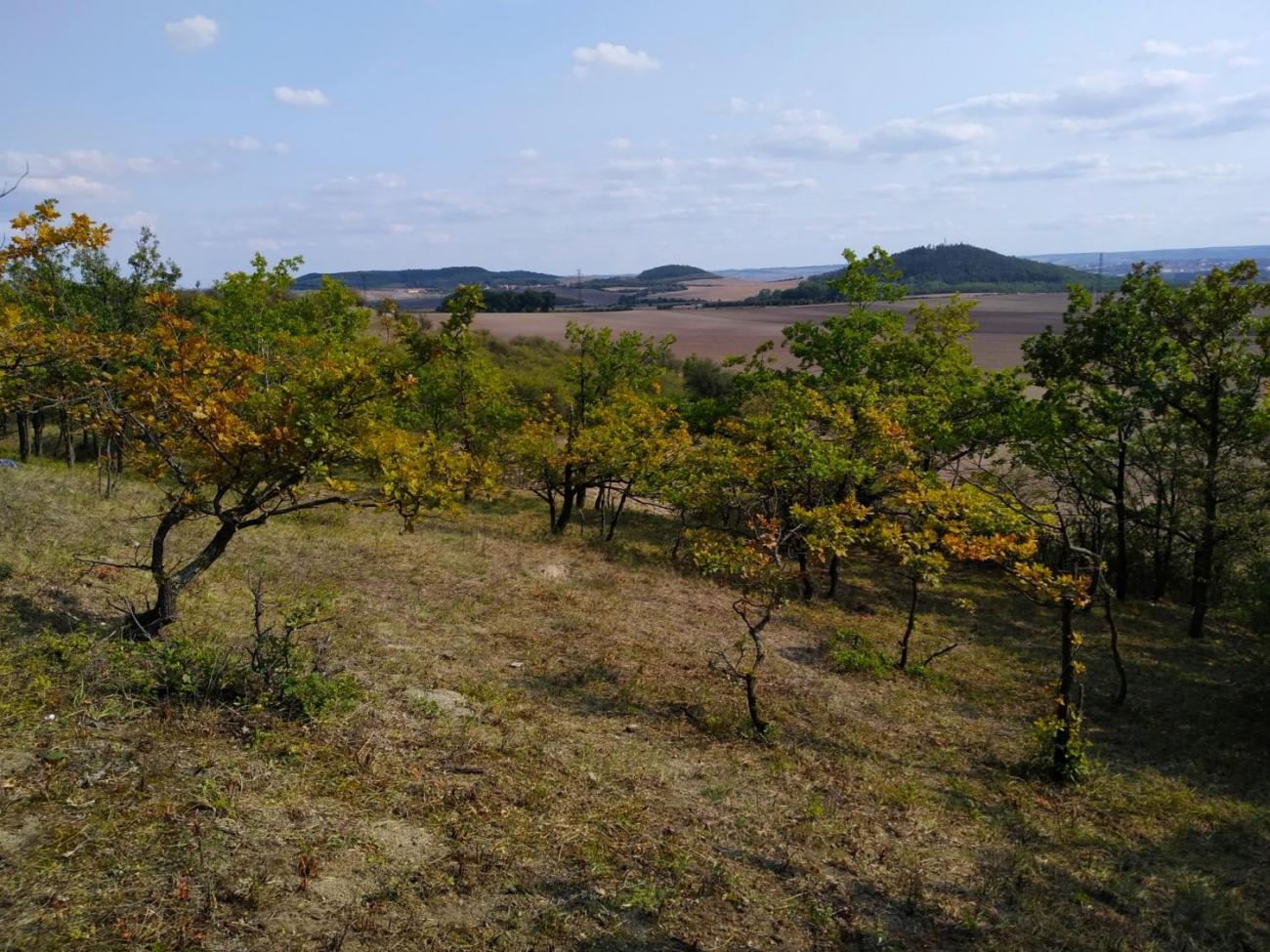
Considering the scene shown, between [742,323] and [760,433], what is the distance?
73515 mm

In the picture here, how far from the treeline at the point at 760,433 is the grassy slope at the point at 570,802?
3.80 ft

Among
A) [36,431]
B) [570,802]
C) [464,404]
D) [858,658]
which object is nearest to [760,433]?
[858,658]

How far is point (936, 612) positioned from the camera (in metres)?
19.3

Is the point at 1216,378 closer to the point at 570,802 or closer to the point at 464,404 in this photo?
the point at 570,802

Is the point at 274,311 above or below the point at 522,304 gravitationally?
below

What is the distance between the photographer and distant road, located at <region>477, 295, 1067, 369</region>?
6725 cm

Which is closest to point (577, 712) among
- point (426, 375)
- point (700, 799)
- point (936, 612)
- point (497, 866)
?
point (700, 799)

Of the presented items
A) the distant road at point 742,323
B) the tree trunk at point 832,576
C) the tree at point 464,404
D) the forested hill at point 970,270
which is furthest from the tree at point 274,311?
the forested hill at point 970,270

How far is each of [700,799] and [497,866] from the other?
2.67 meters

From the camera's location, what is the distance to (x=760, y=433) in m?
19.0

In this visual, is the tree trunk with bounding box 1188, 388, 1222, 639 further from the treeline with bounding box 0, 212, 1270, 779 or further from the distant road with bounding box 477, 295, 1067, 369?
the distant road with bounding box 477, 295, 1067, 369

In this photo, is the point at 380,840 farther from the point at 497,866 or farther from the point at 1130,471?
the point at 1130,471

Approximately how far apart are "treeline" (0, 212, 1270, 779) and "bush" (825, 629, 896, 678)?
0.66 meters

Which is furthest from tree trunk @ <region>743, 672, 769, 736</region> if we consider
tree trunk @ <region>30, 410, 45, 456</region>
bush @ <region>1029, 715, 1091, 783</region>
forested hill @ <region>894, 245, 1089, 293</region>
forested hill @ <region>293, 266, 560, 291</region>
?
forested hill @ <region>293, 266, 560, 291</region>
